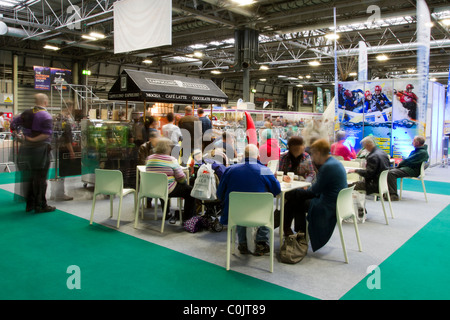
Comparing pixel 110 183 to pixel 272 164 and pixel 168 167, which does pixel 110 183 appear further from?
pixel 272 164

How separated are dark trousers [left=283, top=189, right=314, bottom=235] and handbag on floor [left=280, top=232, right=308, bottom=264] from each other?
0.94 feet

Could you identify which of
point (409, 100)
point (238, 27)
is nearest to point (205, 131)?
point (238, 27)

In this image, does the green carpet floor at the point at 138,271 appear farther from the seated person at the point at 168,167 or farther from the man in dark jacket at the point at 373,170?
the man in dark jacket at the point at 373,170

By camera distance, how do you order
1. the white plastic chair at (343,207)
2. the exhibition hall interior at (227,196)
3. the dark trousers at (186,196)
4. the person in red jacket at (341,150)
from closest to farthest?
the exhibition hall interior at (227,196) → the white plastic chair at (343,207) → the dark trousers at (186,196) → the person in red jacket at (341,150)

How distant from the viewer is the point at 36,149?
5.34 m

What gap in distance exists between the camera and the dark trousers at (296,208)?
400cm

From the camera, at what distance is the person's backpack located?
4.36 meters

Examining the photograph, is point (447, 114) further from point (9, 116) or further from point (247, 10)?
point (9, 116)

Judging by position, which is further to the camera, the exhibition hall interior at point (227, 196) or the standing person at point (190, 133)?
the standing person at point (190, 133)

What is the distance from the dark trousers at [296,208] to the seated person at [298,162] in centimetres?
52

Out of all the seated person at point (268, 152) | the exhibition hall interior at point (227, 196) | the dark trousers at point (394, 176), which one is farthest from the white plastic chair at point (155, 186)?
the dark trousers at point (394, 176)

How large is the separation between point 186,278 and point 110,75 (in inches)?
773

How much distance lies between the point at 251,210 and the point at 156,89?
4325mm

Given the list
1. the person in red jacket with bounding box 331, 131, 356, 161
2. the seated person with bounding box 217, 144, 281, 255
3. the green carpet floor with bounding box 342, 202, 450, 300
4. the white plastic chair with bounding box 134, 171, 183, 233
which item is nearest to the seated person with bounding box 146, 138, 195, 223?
the white plastic chair with bounding box 134, 171, 183, 233
